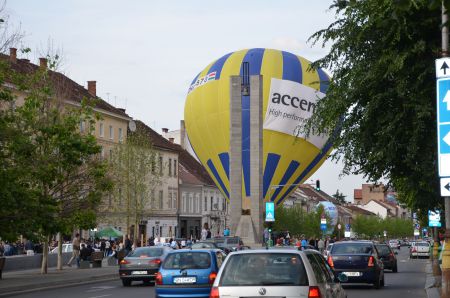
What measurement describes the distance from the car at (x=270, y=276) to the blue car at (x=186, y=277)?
847 cm

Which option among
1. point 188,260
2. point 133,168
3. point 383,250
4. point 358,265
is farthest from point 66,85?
point 188,260

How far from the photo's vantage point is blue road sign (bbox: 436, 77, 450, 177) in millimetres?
14769

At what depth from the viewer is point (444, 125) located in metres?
14.7

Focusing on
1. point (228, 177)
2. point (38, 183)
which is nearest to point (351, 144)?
point (38, 183)

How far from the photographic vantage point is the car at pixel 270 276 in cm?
1279

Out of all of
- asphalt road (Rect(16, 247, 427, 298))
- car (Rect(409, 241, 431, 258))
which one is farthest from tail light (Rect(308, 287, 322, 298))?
car (Rect(409, 241, 431, 258))

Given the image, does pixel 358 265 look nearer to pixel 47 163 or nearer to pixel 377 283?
pixel 377 283

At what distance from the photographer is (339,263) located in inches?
1208

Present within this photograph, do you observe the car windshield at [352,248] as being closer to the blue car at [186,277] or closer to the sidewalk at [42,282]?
the blue car at [186,277]

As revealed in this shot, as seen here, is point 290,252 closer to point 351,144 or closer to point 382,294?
point 351,144

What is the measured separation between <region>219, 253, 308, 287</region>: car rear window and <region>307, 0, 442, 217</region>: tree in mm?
7107

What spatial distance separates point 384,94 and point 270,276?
894cm

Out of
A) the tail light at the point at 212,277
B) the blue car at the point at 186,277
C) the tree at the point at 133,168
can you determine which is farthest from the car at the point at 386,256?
the tree at the point at 133,168

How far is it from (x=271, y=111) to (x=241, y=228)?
967 cm
